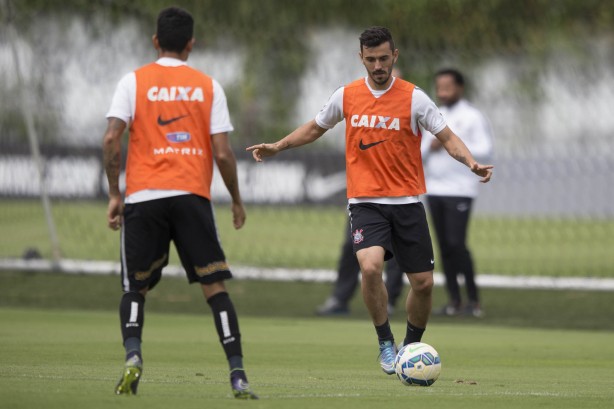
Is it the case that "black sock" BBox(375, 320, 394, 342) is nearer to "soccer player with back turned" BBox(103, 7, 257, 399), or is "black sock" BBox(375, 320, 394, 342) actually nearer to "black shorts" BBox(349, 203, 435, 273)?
"black shorts" BBox(349, 203, 435, 273)

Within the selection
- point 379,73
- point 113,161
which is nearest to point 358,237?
point 379,73

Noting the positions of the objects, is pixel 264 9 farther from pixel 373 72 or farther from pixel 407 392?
pixel 407 392

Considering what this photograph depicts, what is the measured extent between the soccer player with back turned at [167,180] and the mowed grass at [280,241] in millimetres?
11678

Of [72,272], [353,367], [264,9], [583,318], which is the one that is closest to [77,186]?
[72,272]

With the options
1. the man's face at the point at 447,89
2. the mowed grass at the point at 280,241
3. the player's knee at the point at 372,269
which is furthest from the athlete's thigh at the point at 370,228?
the mowed grass at the point at 280,241

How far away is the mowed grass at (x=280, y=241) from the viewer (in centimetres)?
1945

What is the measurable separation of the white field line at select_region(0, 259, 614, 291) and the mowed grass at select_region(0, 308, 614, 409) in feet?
11.5

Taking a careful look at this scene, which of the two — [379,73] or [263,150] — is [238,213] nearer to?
[263,150]

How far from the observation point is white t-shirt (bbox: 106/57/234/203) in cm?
697

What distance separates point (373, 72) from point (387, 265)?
547 centimetres

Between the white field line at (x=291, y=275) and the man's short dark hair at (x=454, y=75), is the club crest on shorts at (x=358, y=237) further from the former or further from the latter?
the white field line at (x=291, y=275)

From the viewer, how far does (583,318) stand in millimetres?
14141

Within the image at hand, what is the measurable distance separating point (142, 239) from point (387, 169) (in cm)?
228

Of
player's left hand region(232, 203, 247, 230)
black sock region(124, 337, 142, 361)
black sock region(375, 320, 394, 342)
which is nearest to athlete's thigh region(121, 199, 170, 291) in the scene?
black sock region(124, 337, 142, 361)
